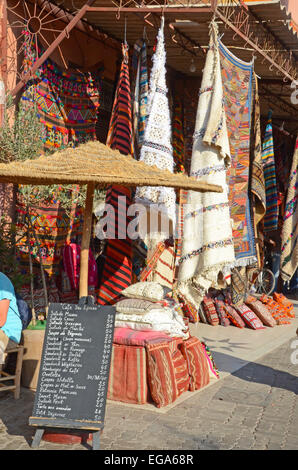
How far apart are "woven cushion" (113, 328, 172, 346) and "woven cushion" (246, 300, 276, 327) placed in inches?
176

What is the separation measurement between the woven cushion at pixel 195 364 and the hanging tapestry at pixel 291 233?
430 centimetres

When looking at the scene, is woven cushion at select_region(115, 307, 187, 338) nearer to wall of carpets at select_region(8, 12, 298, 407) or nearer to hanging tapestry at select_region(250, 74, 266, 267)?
wall of carpets at select_region(8, 12, 298, 407)

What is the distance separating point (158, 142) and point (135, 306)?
1824 mm

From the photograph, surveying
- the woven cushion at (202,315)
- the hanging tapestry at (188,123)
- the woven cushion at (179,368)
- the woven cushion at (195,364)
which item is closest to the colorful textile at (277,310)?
the woven cushion at (202,315)

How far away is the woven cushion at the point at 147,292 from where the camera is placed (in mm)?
5840

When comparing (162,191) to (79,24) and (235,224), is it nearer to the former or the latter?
(235,224)

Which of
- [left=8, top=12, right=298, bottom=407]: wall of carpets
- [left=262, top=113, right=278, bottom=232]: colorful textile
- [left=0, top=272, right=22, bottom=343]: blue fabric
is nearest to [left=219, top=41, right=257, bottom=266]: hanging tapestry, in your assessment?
[left=8, top=12, right=298, bottom=407]: wall of carpets

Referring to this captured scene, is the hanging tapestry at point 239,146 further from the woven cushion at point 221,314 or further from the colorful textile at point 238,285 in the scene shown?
the woven cushion at point 221,314

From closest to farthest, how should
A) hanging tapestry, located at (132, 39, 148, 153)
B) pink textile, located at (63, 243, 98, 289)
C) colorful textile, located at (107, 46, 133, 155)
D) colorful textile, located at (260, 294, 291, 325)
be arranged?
colorful textile, located at (107, 46, 133, 155) → hanging tapestry, located at (132, 39, 148, 153) → pink textile, located at (63, 243, 98, 289) → colorful textile, located at (260, 294, 291, 325)

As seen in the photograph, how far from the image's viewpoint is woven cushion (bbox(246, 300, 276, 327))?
966cm
